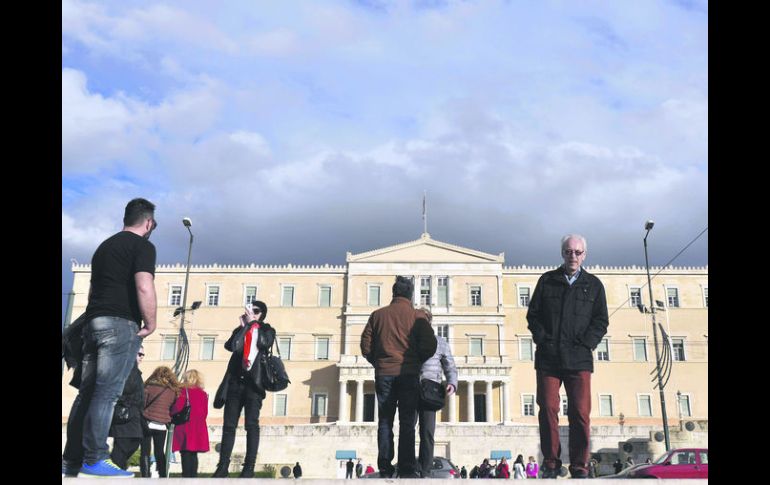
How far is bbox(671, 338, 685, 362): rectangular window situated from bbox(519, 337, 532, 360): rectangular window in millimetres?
10642

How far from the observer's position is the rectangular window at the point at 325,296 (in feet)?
182

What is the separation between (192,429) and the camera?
8.60 m

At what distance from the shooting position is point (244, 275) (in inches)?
2213

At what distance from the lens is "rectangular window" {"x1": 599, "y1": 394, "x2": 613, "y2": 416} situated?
5175 centimetres

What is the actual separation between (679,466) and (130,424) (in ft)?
37.7

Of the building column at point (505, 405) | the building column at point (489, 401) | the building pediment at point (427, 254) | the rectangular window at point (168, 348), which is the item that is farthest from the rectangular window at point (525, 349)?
the rectangular window at point (168, 348)

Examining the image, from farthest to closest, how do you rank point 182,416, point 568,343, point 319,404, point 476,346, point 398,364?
point 476,346, point 319,404, point 182,416, point 398,364, point 568,343

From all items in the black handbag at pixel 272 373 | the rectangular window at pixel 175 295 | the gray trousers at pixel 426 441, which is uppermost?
the rectangular window at pixel 175 295

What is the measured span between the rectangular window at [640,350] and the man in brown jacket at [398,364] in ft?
164

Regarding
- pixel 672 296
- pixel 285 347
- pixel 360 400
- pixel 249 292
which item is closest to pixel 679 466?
pixel 360 400

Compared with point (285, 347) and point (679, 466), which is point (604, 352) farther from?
point (679, 466)

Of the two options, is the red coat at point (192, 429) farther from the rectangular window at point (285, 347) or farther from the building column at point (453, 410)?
the rectangular window at point (285, 347)
